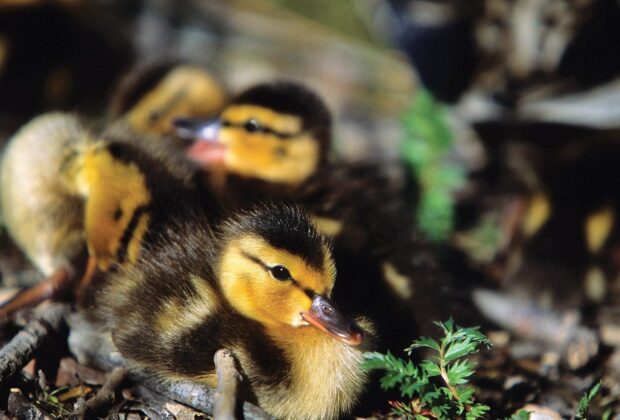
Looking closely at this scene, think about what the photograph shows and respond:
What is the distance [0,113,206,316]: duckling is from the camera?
2.37 meters

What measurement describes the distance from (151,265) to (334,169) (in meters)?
0.99

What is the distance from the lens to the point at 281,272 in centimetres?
201

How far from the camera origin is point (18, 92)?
3.54 metres

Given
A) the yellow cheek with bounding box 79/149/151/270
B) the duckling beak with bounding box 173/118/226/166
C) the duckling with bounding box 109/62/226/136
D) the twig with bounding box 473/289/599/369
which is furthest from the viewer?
the duckling with bounding box 109/62/226/136

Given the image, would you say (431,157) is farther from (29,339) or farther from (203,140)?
(29,339)

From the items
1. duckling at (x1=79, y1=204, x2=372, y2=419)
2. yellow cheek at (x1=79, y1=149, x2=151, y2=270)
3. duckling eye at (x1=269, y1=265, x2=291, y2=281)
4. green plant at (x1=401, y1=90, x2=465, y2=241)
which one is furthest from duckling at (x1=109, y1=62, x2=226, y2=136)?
duckling eye at (x1=269, y1=265, x2=291, y2=281)

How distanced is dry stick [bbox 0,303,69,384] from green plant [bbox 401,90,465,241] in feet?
5.16

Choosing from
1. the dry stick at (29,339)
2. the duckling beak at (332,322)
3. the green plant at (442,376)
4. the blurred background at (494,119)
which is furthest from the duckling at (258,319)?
the blurred background at (494,119)

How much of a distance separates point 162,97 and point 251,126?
520 mm

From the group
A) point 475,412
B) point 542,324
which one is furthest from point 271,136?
point 475,412

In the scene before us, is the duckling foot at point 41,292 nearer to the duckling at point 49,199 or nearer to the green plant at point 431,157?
the duckling at point 49,199

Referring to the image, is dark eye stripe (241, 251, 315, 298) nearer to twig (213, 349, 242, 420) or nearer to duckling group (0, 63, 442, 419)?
duckling group (0, 63, 442, 419)

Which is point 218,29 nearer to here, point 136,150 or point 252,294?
point 136,150

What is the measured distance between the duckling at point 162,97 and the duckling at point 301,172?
17 centimetres
